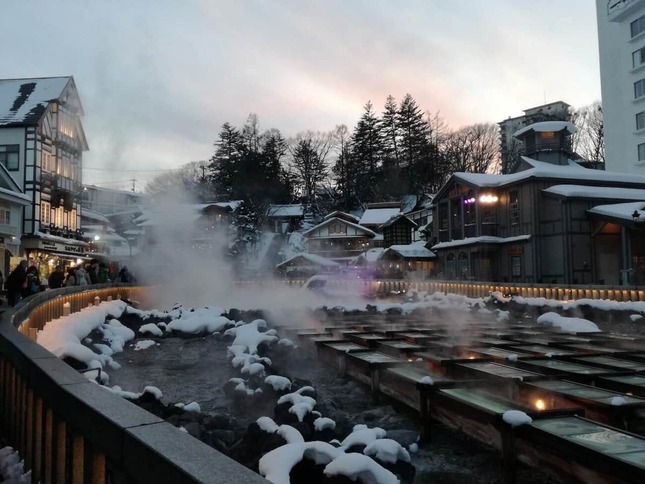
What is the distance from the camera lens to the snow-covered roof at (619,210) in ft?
83.5

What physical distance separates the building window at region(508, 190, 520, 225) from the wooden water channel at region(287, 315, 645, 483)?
53.8 feet

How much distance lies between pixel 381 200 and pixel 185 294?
3944 cm

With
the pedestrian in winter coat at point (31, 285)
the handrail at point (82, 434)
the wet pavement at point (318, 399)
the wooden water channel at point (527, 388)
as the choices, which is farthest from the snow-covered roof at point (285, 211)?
the handrail at point (82, 434)

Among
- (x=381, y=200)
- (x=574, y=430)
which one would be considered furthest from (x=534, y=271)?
(x=381, y=200)

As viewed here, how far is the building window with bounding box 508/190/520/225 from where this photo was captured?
103 feet

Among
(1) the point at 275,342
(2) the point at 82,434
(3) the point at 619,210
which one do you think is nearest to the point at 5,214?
(1) the point at 275,342

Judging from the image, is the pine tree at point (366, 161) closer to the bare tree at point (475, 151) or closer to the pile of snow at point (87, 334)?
the bare tree at point (475, 151)

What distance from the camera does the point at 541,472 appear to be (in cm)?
586

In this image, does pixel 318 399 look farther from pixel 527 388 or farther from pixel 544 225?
pixel 544 225

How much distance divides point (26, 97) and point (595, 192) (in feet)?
120

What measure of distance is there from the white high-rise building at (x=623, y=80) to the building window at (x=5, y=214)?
1913 inches

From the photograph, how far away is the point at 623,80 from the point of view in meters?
47.6

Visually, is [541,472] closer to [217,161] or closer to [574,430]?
[574,430]

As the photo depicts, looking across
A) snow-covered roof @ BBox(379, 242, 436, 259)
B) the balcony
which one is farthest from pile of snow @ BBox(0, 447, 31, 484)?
the balcony
